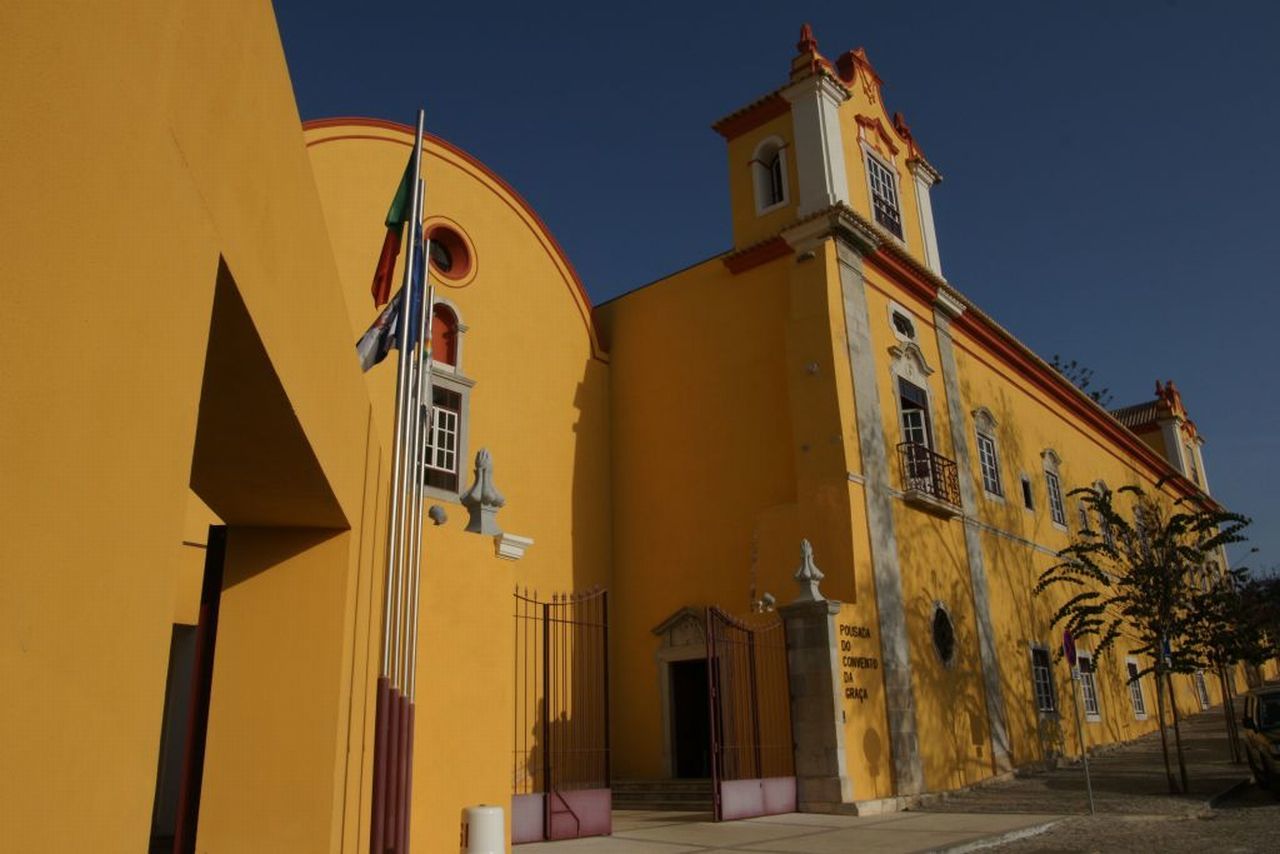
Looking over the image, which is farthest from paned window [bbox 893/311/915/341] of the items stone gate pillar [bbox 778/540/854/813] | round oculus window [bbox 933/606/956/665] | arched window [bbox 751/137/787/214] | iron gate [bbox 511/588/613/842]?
iron gate [bbox 511/588/613/842]

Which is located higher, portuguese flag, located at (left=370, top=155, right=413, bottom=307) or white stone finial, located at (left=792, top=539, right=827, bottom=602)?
portuguese flag, located at (left=370, top=155, right=413, bottom=307)

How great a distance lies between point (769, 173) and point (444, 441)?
25.2 feet

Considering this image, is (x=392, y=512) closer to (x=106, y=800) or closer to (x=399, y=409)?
(x=399, y=409)

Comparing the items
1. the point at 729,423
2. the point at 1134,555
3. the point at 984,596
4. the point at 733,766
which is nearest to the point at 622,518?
the point at 729,423

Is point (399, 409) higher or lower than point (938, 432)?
lower

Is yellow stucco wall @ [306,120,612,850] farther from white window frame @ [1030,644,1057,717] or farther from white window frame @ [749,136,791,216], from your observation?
white window frame @ [1030,644,1057,717]

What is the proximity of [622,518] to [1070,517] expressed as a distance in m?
11.6

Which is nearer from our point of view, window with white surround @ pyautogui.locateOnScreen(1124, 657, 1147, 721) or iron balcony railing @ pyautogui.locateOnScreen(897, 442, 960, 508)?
iron balcony railing @ pyautogui.locateOnScreen(897, 442, 960, 508)

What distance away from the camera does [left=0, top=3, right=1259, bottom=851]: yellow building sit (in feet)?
7.10

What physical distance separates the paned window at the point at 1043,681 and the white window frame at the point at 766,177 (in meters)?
9.52

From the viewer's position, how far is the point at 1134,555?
15477 mm

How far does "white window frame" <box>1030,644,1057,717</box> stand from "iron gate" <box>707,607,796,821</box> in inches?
284

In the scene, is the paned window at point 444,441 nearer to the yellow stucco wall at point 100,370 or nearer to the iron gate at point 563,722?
the iron gate at point 563,722

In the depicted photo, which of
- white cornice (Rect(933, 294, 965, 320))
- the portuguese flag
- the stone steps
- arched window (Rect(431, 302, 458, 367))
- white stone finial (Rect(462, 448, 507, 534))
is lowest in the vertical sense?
the stone steps
